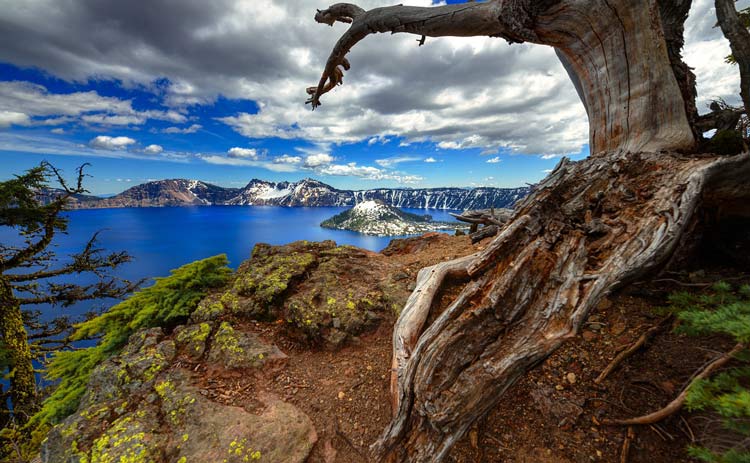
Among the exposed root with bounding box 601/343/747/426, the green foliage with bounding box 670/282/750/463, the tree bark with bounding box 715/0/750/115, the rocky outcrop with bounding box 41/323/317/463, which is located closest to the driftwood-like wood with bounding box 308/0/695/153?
the tree bark with bounding box 715/0/750/115

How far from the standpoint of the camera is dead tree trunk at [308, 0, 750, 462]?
3.16m

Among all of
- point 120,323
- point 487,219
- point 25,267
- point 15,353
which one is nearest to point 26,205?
point 25,267

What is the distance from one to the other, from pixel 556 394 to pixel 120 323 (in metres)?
7.85

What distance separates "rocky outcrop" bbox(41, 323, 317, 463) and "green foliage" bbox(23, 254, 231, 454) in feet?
1.92

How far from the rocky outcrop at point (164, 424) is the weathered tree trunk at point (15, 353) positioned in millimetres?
10672

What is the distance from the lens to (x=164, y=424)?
3783 millimetres

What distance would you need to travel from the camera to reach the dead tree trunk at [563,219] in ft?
10.4

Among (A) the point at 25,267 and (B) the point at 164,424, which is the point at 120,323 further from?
(A) the point at 25,267

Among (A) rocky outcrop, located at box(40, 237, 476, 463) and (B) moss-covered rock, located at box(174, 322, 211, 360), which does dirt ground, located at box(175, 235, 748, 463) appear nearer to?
(A) rocky outcrop, located at box(40, 237, 476, 463)

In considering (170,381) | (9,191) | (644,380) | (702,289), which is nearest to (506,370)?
(644,380)

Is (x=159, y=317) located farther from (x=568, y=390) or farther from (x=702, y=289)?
(x=702, y=289)

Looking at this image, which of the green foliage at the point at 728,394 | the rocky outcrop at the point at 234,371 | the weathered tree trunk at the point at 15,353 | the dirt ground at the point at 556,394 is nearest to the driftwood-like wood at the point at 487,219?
the rocky outcrop at the point at 234,371

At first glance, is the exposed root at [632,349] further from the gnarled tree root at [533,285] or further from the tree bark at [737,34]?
the tree bark at [737,34]

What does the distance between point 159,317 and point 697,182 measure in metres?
9.27
